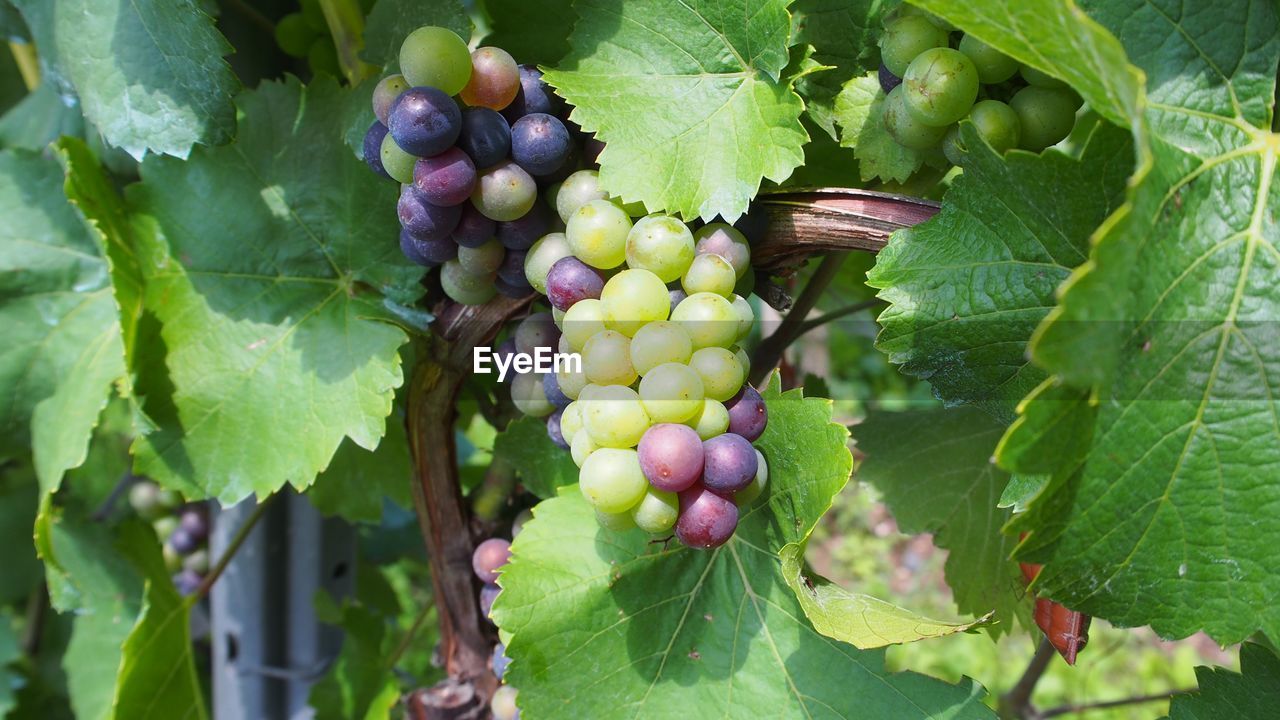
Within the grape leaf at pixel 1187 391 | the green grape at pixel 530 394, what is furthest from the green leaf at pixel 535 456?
the grape leaf at pixel 1187 391

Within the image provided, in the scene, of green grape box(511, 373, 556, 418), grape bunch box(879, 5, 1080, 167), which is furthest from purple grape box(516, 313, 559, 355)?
grape bunch box(879, 5, 1080, 167)

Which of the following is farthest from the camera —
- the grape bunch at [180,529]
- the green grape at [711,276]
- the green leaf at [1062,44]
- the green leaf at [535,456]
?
the grape bunch at [180,529]

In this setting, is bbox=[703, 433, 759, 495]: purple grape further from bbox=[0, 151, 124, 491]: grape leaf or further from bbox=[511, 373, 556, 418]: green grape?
bbox=[0, 151, 124, 491]: grape leaf

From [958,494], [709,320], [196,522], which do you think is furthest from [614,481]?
[196,522]

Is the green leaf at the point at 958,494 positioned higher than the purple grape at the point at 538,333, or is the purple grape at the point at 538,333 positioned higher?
the purple grape at the point at 538,333

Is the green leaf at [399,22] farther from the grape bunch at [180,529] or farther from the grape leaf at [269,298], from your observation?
the grape bunch at [180,529]
